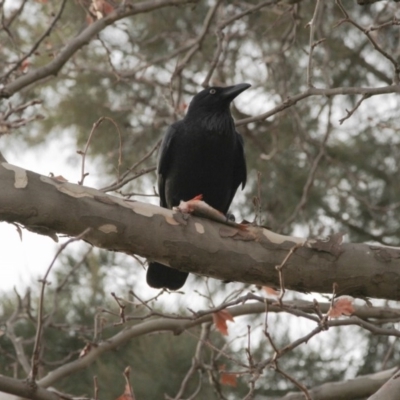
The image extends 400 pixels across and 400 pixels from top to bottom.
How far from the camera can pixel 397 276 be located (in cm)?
375

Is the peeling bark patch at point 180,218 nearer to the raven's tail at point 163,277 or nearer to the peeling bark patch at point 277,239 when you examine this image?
the peeling bark patch at point 277,239

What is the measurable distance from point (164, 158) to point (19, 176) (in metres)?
2.18

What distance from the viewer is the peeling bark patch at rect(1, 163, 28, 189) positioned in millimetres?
3410

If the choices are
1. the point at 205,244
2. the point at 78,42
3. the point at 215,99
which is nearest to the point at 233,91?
the point at 215,99

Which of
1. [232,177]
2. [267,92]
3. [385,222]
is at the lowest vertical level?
[232,177]

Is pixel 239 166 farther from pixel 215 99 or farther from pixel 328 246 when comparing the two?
pixel 328 246

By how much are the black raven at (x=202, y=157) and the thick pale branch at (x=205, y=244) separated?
162 centimetres

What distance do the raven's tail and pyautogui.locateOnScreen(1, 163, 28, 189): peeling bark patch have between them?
1.63m

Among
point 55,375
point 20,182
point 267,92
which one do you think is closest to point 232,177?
point 55,375

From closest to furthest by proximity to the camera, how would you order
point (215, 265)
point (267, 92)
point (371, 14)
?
1. point (215, 265)
2. point (267, 92)
3. point (371, 14)

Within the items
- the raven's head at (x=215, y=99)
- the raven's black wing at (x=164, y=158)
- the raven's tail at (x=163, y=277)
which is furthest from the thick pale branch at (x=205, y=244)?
the raven's head at (x=215, y=99)

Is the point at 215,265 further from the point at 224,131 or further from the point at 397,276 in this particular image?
the point at 224,131

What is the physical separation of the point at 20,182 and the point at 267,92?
5.46m

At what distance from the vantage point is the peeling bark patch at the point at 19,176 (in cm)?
341
